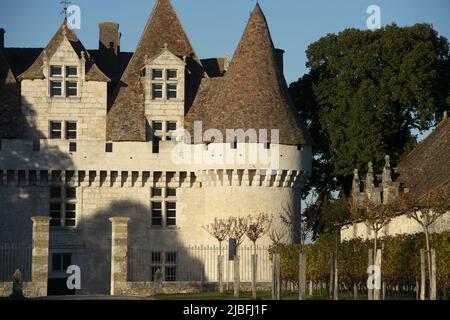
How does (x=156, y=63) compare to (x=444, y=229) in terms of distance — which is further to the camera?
(x=156, y=63)

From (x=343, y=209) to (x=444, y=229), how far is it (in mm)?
16129

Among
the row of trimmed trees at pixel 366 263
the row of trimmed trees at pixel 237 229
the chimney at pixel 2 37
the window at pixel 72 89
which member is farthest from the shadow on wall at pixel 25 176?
the row of trimmed trees at pixel 366 263

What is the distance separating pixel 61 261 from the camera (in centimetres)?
6519

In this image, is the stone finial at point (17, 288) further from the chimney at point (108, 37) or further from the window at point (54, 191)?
the chimney at point (108, 37)

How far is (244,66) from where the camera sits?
6550 centimetres

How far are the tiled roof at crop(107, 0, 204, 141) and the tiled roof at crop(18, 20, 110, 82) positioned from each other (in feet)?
4.65

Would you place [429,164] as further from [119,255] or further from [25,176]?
[25,176]

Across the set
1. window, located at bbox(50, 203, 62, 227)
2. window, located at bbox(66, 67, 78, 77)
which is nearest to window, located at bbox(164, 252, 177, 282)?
window, located at bbox(50, 203, 62, 227)

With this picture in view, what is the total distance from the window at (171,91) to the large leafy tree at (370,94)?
8620 mm

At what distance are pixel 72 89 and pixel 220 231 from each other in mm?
9697

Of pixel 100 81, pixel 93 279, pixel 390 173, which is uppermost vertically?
pixel 100 81

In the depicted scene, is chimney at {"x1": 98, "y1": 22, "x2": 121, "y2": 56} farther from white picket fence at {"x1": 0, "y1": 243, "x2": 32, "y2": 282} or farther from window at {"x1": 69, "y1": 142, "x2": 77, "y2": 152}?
white picket fence at {"x1": 0, "y1": 243, "x2": 32, "y2": 282}

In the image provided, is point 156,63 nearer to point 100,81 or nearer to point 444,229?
point 100,81

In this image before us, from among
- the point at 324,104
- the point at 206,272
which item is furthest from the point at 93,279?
the point at 324,104
